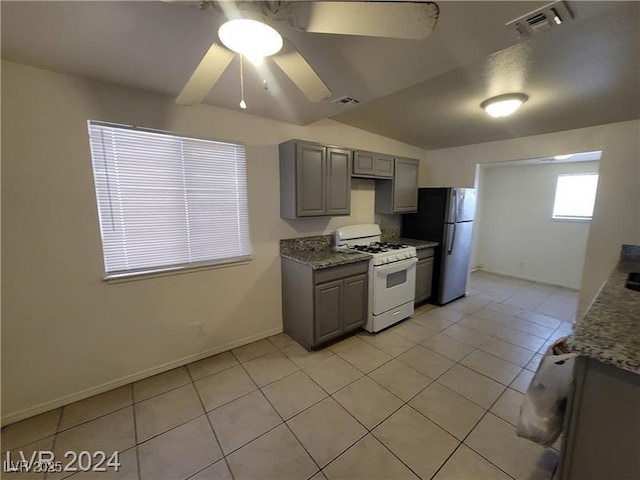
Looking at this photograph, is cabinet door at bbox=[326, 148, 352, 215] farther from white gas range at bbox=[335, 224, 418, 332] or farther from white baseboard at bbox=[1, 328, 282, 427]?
white baseboard at bbox=[1, 328, 282, 427]

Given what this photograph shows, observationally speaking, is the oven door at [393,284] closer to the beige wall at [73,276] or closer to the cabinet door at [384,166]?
the cabinet door at [384,166]

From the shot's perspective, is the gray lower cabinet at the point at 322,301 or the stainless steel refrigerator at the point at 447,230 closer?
the gray lower cabinet at the point at 322,301

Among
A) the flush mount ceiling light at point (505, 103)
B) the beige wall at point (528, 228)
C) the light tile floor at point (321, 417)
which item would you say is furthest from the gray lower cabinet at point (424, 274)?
the beige wall at point (528, 228)

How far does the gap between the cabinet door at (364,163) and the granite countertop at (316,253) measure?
909 mm

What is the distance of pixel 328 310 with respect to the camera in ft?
8.56

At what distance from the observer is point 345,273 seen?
2693mm

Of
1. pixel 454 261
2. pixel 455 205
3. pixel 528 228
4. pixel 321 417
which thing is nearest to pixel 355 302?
pixel 321 417

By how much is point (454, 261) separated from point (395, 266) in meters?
1.37

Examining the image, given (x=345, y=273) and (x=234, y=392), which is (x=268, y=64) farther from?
(x=234, y=392)

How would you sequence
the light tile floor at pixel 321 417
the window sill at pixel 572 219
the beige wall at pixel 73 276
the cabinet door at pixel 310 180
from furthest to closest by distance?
the window sill at pixel 572 219
the cabinet door at pixel 310 180
the beige wall at pixel 73 276
the light tile floor at pixel 321 417

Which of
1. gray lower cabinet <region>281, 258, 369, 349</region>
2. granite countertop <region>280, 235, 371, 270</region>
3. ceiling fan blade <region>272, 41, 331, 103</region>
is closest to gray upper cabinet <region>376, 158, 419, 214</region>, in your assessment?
granite countertop <region>280, 235, 371, 270</region>

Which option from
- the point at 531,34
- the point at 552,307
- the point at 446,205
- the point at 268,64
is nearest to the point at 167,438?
the point at 268,64

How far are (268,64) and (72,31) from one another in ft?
3.37

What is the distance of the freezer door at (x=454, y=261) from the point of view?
3646 millimetres
